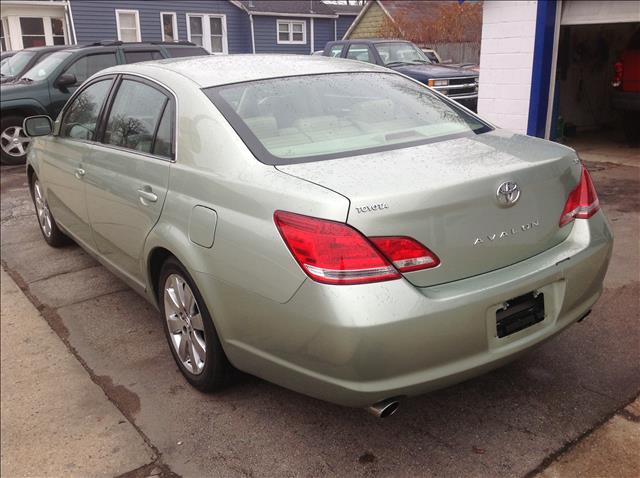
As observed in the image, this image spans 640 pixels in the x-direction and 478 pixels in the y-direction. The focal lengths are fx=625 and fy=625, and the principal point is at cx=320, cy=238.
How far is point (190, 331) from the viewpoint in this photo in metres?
3.14

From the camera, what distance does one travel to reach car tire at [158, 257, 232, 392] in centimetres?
294

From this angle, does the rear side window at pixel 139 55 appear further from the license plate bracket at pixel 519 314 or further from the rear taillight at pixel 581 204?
the license plate bracket at pixel 519 314

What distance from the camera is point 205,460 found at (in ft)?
8.91

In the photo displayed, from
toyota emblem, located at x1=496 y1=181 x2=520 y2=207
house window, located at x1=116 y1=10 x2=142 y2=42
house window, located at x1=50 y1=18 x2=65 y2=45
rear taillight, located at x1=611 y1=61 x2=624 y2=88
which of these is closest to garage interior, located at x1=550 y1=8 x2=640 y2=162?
rear taillight, located at x1=611 y1=61 x2=624 y2=88

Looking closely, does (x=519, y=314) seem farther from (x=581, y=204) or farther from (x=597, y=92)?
(x=597, y=92)

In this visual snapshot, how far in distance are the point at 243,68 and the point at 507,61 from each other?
21.6 feet

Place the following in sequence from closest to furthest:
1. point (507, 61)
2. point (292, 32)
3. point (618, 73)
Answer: point (507, 61) < point (618, 73) < point (292, 32)

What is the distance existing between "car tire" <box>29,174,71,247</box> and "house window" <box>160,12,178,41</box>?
68.5ft

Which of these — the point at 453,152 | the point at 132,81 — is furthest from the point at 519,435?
the point at 132,81

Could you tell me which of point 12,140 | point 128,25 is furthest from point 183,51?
point 128,25

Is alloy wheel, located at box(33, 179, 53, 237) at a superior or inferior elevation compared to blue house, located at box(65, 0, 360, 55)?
inferior

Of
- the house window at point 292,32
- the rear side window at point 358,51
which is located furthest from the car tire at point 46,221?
the house window at point 292,32

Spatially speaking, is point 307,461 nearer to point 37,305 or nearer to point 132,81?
point 132,81

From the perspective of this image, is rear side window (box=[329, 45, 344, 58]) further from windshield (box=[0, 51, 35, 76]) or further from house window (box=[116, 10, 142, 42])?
house window (box=[116, 10, 142, 42])
